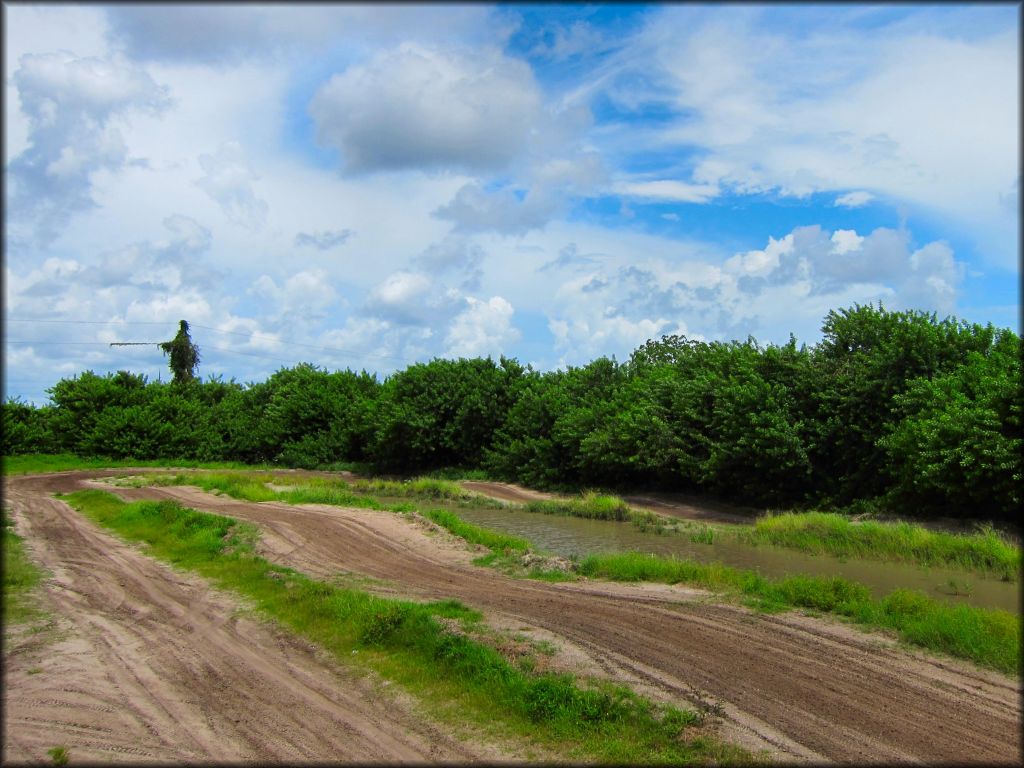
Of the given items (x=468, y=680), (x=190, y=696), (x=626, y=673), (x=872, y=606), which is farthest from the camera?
(x=872, y=606)

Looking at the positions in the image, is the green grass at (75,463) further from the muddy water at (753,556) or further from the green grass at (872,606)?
the green grass at (872,606)

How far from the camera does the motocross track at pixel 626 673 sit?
742cm

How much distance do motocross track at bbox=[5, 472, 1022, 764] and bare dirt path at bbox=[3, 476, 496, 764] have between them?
36 millimetres

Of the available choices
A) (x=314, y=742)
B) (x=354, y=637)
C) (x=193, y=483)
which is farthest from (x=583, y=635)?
(x=193, y=483)

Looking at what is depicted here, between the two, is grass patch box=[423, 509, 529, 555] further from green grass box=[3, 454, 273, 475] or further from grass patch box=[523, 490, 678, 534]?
green grass box=[3, 454, 273, 475]

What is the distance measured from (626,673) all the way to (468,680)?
6.48 feet

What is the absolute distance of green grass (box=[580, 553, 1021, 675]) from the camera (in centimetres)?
978

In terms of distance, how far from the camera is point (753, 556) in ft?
65.4

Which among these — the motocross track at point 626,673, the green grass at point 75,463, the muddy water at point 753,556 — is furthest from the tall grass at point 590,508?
the green grass at point 75,463

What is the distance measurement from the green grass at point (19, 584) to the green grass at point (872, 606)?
10205 millimetres

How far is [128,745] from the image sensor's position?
718cm

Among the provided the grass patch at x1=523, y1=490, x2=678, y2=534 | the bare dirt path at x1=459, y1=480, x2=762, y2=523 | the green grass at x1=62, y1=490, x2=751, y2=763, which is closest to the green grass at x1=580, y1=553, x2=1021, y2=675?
the green grass at x1=62, y1=490, x2=751, y2=763

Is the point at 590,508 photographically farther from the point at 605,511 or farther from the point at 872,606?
the point at 872,606

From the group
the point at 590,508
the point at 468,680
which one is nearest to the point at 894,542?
the point at 590,508
